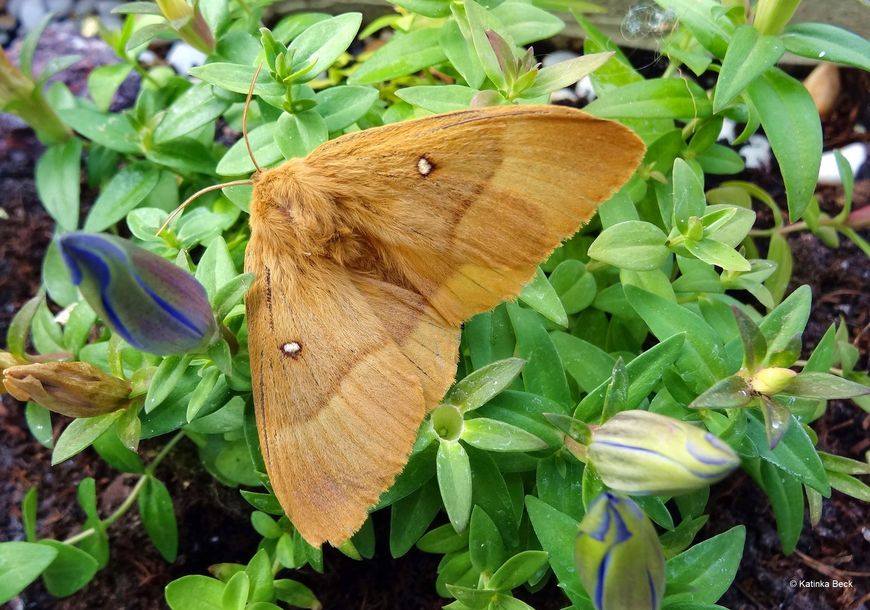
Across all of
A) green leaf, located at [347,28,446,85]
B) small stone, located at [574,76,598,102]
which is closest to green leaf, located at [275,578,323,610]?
green leaf, located at [347,28,446,85]

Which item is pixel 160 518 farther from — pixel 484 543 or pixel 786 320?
pixel 786 320

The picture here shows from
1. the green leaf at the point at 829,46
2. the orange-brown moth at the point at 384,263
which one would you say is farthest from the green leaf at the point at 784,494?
the green leaf at the point at 829,46

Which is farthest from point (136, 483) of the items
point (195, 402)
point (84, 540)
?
point (195, 402)

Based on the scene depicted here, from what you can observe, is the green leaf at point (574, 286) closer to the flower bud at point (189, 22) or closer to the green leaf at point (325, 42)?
the green leaf at point (325, 42)

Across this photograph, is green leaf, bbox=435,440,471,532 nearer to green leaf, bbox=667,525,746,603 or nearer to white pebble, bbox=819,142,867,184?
green leaf, bbox=667,525,746,603

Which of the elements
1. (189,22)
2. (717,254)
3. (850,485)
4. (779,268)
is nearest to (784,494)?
(850,485)
